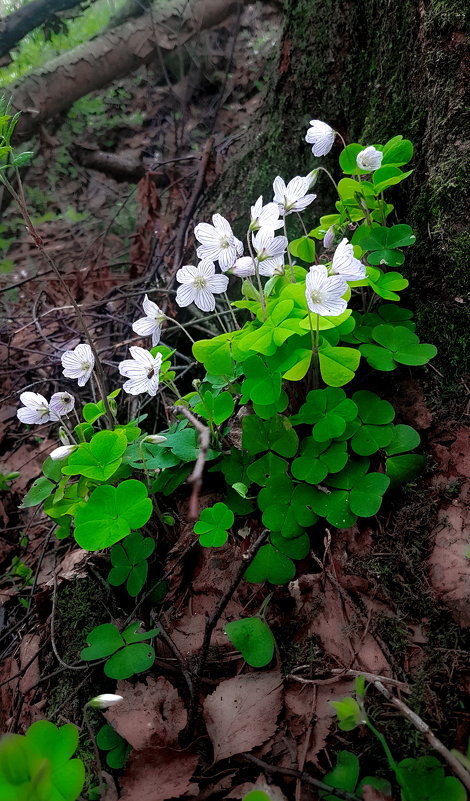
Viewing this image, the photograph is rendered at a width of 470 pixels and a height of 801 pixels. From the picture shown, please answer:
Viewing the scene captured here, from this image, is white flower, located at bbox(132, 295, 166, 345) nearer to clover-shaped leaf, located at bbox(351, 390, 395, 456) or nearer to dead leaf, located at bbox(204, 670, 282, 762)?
clover-shaped leaf, located at bbox(351, 390, 395, 456)

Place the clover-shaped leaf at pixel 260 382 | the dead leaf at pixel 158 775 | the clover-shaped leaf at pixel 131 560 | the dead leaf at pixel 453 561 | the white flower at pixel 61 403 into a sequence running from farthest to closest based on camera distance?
the white flower at pixel 61 403 → the clover-shaped leaf at pixel 131 560 → the clover-shaped leaf at pixel 260 382 → the dead leaf at pixel 453 561 → the dead leaf at pixel 158 775

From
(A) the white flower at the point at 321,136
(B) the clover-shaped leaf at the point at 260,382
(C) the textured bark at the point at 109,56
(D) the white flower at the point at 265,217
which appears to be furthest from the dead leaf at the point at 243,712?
(C) the textured bark at the point at 109,56

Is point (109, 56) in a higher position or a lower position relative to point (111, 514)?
higher

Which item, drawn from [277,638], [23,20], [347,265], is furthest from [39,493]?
[23,20]

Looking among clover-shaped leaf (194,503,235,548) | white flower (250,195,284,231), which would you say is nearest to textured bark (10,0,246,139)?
white flower (250,195,284,231)

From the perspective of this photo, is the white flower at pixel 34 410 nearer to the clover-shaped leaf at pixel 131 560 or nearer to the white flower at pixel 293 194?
the clover-shaped leaf at pixel 131 560

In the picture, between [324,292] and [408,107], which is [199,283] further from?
[408,107]

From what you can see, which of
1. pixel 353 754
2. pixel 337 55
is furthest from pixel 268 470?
pixel 337 55
